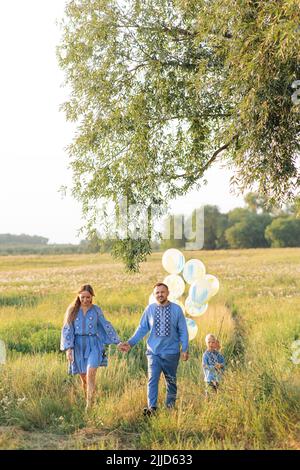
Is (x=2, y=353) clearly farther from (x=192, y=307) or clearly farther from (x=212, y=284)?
(x=212, y=284)

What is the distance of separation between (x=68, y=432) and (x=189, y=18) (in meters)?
9.35

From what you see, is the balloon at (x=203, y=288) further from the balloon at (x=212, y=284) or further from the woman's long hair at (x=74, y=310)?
the woman's long hair at (x=74, y=310)

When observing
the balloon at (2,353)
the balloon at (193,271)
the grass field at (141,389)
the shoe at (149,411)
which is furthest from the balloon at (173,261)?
the shoe at (149,411)

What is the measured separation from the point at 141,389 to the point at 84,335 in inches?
50.6

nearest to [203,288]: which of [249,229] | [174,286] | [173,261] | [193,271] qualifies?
[193,271]

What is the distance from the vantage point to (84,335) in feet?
34.8

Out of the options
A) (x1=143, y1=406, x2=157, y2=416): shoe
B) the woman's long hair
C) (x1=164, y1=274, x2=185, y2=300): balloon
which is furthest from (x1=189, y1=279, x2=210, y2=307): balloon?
(x1=143, y1=406, x2=157, y2=416): shoe

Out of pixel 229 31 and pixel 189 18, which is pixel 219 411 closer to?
pixel 229 31

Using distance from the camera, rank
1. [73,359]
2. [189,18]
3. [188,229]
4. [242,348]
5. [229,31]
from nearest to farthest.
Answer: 1. [73,359]
2. [229,31]
3. [189,18]
4. [242,348]
5. [188,229]

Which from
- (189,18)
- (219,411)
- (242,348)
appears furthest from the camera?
(242,348)

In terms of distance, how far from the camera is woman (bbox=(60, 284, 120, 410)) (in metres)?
10.5

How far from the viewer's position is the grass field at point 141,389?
9.06m

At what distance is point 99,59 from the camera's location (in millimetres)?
15953
